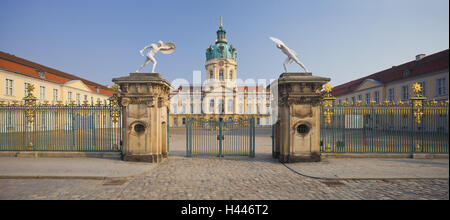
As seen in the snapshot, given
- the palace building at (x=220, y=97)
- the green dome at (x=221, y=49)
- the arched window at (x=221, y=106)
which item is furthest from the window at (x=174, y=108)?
the green dome at (x=221, y=49)

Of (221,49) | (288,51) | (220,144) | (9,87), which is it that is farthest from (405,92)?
(9,87)

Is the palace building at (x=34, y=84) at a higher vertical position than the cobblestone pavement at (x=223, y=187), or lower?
higher

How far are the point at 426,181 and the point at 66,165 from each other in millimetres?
13150

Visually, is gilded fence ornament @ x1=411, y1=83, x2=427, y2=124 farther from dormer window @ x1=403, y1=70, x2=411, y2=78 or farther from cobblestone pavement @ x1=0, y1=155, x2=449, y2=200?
dormer window @ x1=403, y1=70, x2=411, y2=78

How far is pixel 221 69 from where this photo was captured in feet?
186

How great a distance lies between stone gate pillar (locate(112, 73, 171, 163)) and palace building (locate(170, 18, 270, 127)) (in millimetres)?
42832

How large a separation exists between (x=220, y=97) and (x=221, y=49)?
12.2 metres

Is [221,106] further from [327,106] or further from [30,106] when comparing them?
[327,106]

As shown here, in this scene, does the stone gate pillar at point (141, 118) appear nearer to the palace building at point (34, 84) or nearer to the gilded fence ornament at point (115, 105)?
the gilded fence ornament at point (115, 105)

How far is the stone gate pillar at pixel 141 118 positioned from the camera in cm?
977

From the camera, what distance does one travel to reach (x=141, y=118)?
9.86 m

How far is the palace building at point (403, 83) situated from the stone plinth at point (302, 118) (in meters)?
15.0

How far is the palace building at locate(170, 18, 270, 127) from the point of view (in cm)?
5356
